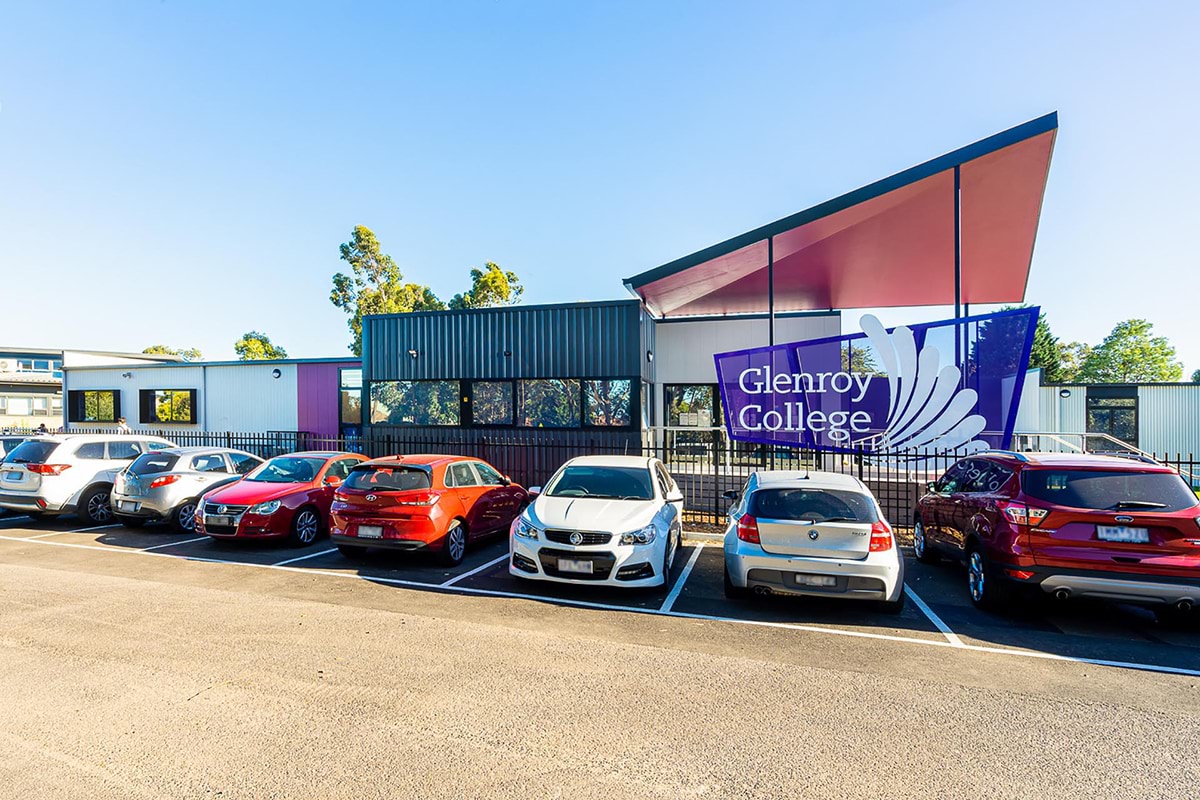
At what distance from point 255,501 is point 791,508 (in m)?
7.75

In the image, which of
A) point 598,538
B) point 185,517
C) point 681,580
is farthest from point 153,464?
point 681,580

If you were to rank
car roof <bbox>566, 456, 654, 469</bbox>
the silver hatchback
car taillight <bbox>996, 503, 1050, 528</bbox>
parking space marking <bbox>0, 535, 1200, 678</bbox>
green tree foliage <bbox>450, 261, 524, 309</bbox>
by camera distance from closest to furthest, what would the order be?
1. parking space marking <bbox>0, 535, 1200, 678</bbox>
2. car taillight <bbox>996, 503, 1050, 528</bbox>
3. car roof <bbox>566, 456, 654, 469</bbox>
4. the silver hatchback
5. green tree foliage <bbox>450, 261, 524, 309</bbox>

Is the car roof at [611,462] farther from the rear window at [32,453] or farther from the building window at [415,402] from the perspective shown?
the rear window at [32,453]

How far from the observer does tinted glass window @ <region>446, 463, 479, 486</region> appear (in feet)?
28.6

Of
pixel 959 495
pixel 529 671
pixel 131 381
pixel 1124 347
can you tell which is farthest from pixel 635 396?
pixel 1124 347

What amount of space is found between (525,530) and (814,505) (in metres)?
3.26

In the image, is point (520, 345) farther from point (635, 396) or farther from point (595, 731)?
point (595, 731)

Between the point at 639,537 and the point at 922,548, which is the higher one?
the point at 639,537

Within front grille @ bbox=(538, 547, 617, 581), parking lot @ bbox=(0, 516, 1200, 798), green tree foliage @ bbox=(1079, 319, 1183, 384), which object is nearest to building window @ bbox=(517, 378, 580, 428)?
parking lot @ bbox=(0, 516, 1200, 798)

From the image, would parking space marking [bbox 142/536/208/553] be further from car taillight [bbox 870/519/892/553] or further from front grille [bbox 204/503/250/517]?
car taillight [bbox 870/519/892/553]

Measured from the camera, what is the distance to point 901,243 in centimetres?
1474

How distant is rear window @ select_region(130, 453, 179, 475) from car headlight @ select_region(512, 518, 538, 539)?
297 inches

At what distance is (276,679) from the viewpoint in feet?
14.6

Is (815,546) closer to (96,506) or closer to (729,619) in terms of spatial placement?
(729,619)
